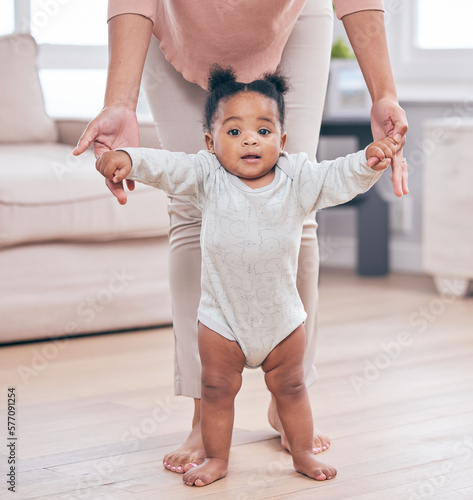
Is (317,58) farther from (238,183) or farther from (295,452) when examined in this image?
(295,452)

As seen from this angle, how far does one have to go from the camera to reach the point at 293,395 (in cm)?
124

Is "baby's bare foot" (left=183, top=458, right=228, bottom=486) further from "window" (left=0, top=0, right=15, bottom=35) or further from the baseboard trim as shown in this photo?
"window" (left=0, top=0, right=15, bottom=35)

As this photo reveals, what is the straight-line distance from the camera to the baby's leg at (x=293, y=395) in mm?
1233

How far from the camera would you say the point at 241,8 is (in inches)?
50.6

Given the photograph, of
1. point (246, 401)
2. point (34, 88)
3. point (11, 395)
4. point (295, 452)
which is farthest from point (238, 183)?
point (34, 88)

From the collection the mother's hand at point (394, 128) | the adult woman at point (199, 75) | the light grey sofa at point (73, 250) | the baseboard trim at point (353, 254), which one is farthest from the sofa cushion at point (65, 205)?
the baseboard trim at point (353, 254)

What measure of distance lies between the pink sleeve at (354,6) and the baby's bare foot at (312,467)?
655mm

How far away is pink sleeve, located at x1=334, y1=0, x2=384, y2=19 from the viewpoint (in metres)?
1.33

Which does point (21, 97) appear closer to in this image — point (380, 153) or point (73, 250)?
point (73, 250)

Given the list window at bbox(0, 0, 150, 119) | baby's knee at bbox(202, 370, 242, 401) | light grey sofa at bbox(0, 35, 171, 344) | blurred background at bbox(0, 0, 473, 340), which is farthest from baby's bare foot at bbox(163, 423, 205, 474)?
window at bbox(0, 0, 150, 119)

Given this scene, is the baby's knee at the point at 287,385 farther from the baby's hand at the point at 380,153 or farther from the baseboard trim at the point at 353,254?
the baseboard trim at the point at 353,254

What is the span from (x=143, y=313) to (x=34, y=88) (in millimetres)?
858

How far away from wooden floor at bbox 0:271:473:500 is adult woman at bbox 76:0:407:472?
82 mm

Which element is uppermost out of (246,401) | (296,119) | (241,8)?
(241,8)
